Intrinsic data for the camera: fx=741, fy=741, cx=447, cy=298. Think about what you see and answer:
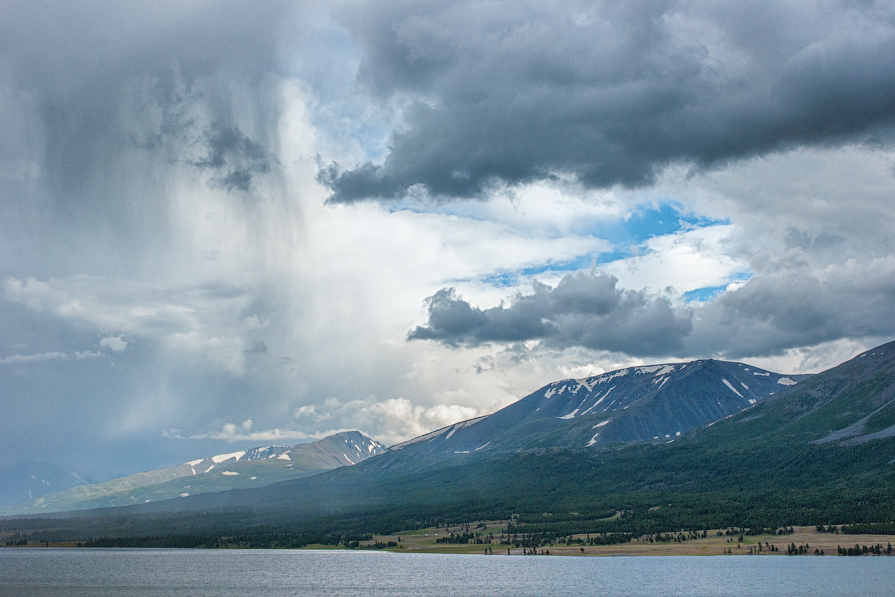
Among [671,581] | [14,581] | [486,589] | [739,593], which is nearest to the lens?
[739,593]

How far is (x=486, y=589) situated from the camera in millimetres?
167625

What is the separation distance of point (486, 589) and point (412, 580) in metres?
29.5

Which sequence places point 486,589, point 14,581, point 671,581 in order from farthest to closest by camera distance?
point 14,581 < point 671,581 < point 486,589

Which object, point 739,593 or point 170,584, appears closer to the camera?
point 739,593

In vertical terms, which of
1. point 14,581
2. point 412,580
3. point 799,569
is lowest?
point 799,569

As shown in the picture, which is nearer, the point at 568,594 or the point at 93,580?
the point at 568,594

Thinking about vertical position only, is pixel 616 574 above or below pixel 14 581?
below

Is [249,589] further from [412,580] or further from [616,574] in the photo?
[616,574]

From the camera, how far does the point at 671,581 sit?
179000 millimetres

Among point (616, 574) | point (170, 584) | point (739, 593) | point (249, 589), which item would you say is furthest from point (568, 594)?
point (170, 584)

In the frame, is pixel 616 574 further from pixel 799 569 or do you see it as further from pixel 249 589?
pixel 249 589

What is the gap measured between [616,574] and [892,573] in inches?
2567

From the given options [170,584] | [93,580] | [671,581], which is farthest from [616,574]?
[93,580]

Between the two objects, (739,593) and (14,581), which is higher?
(14,581)
